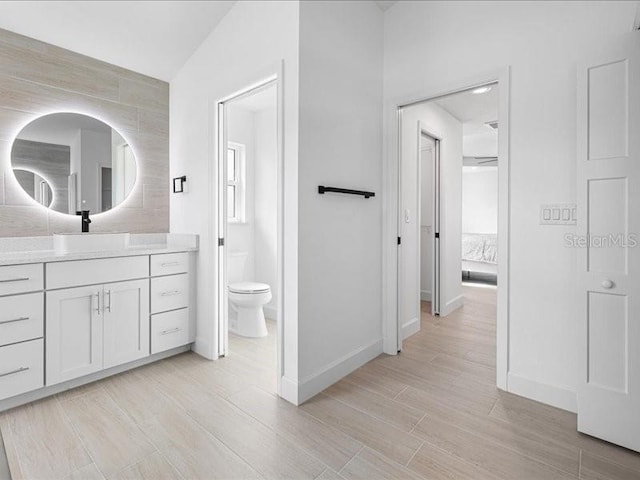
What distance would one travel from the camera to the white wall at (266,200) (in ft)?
12.9

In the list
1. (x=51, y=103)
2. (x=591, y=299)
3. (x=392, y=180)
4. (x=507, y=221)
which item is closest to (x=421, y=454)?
(x=591, y=299)

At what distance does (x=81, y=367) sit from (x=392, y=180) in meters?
2.53

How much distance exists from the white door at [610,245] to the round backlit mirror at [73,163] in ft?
10.6

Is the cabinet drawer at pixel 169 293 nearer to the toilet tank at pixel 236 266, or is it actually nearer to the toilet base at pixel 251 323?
the toilet base at pixel 251 323

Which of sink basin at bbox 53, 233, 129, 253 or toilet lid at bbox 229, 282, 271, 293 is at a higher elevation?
sink basin at bbox 53, 233, 129, 253

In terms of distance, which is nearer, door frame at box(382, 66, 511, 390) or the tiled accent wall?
door frame at box(382, 66, 511, 390)

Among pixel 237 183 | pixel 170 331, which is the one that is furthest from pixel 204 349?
pixel 237 183

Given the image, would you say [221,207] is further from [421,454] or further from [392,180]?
[421,454]

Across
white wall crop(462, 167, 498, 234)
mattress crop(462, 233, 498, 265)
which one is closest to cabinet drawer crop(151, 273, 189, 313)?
mattress crop(462, 233, 498, 265)

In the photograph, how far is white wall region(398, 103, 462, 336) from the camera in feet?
10.9

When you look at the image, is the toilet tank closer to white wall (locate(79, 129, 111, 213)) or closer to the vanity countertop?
the vanity countertop

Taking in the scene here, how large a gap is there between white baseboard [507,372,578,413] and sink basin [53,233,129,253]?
2.89 meters

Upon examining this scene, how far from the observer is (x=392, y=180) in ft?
9.23

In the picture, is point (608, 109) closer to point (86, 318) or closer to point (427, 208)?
point (427, 208)
